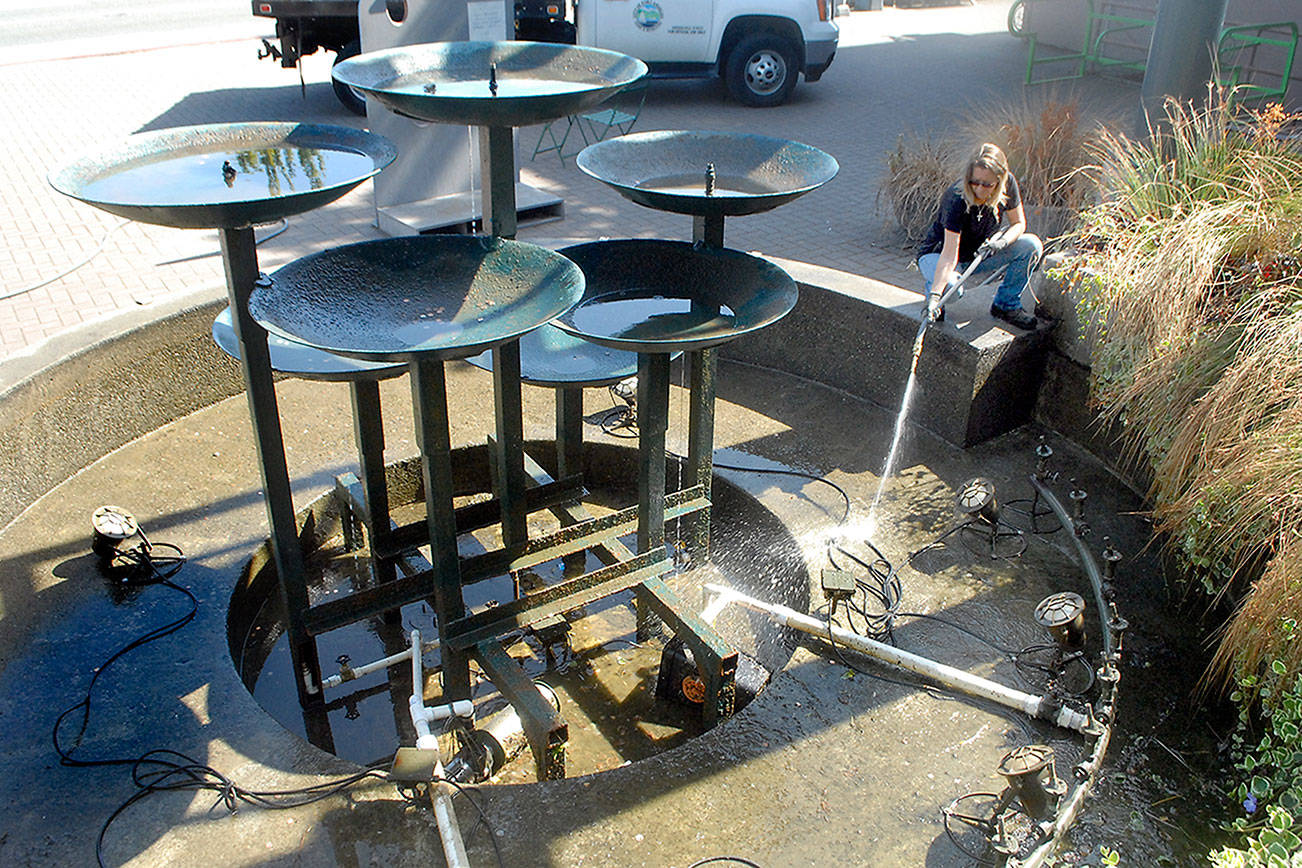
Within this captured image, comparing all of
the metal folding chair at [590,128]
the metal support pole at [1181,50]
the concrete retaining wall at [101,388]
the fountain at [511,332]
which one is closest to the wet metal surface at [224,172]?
the fountain at [511,332]

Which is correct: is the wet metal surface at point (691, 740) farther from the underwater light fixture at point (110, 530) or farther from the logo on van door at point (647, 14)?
the logo on van door at point (647, 14)

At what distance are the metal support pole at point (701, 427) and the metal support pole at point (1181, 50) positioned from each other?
11.7 ft

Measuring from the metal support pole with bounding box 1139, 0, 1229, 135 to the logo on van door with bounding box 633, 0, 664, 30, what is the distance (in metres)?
7.69

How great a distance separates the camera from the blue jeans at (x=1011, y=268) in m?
5.49

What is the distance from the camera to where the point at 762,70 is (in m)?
13.5

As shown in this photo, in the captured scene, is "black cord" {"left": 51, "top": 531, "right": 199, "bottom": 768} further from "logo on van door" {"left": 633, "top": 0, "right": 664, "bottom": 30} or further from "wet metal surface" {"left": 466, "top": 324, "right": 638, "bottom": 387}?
"logo on van door" {"left": 633, "top": 0, "right": 664, "bottom": 30}

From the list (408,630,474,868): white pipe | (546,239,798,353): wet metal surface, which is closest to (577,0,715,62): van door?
(546,239,798,353): wet metal surface

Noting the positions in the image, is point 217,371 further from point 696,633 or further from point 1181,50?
point 1181,50

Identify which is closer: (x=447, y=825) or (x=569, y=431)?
(x=447, y=825)

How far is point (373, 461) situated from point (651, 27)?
33.2ft

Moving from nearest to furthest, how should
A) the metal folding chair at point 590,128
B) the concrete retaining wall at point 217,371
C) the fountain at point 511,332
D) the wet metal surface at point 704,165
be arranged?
1. the fountain at point 511,332
2. the wet metal surface at point 704,165
3. the concrete retaining wall at point 217,371
4. the metal folding chair at point 590,128

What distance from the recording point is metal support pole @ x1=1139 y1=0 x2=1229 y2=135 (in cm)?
637

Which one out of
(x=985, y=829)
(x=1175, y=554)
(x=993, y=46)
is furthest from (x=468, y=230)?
(x=993, y=46)

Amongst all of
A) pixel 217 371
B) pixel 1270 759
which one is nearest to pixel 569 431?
pixel 217 371
